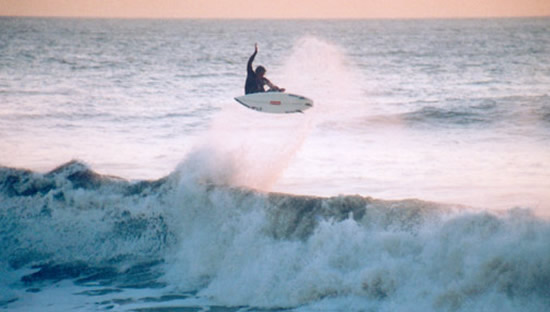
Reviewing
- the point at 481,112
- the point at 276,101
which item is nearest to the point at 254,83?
the point at 276,101

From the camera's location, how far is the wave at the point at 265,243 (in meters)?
11.0

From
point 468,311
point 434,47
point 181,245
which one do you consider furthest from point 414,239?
point 434,47

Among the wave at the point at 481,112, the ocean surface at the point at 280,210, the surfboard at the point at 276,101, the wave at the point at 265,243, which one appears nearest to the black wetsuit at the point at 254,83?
the surfboard at the point at 276,101

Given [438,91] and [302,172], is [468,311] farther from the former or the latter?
[438,91]

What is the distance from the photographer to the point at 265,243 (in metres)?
13.3

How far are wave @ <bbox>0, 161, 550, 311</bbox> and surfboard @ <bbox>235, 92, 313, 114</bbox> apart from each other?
267 centimetres

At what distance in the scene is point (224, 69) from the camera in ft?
176

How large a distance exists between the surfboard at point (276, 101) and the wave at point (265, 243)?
8.75 ft

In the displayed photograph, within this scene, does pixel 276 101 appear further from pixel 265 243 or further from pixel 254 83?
pixel 265 243

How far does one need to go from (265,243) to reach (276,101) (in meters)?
5.18

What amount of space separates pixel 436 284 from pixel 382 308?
3.00 feet

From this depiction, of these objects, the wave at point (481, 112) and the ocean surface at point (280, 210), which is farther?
the wave at point (481, 112)

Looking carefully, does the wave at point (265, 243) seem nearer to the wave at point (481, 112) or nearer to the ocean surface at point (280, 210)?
the ocean surface at point (280, 210)

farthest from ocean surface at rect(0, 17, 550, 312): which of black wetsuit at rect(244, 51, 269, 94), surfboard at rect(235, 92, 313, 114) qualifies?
black wetsuit at rect(244, 51, 269, 94)
